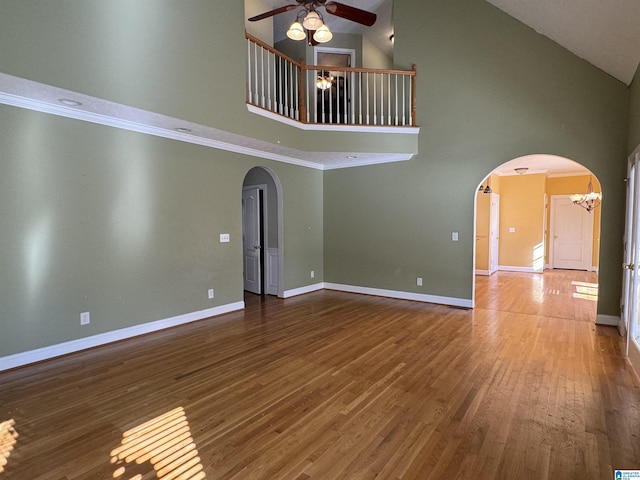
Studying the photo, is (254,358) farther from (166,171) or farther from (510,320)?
(510,320)

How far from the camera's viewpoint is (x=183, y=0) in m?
3.60

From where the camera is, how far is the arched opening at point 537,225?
29.3ft

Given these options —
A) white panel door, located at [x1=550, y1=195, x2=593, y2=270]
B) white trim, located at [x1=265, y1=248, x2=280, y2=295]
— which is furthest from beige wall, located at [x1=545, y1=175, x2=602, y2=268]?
white trim, located at [x1=265, y1=248, x2=280, y2=295]

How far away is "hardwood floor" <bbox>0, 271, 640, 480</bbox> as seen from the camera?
1952 millimetres

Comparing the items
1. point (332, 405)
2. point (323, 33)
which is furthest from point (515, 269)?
point (332, 405)

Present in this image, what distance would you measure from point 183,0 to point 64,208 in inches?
99.9

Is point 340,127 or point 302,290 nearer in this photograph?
point 340,127

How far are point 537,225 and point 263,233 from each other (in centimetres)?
767

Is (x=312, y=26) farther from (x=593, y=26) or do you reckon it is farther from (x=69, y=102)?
(x=593, y=26)

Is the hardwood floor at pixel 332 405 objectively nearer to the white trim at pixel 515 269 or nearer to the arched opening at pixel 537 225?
the arched opening at pixel 537 225

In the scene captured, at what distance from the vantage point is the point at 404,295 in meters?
6.09

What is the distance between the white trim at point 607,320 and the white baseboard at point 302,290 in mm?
4516

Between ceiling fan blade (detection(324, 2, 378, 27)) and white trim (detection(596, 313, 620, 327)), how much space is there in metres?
5.01

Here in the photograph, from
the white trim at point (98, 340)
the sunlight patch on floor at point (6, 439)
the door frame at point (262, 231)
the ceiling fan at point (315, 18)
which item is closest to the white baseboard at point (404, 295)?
the door frame at point (262, 231)
